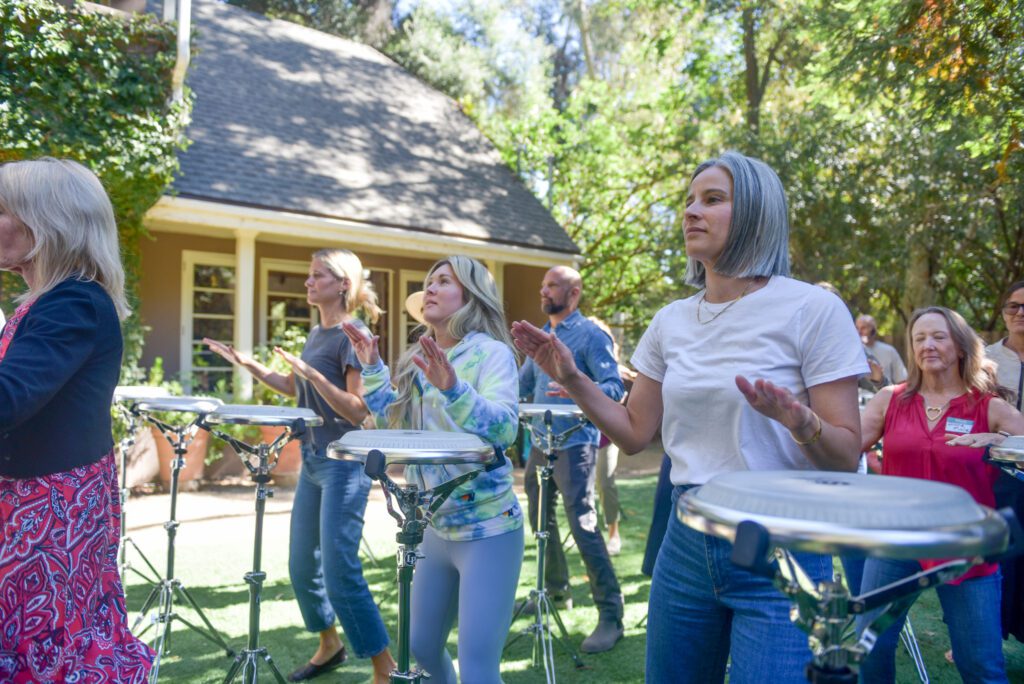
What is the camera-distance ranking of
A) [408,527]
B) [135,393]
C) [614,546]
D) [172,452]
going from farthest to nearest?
[172,452], [614,546], [135,393], [408,527]

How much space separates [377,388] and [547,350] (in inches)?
44.0

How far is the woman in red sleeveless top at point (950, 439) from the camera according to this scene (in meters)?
3.50

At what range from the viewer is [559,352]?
96.7 inches

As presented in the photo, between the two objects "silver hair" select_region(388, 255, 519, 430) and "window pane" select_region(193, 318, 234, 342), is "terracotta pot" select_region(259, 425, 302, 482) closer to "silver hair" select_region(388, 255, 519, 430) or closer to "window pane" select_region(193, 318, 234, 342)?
"window pane" select_region(193, 318, 234, 342)

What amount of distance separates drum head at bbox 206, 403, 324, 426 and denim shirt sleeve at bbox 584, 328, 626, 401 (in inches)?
84.3

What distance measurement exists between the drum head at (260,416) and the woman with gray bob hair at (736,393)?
1626 mm

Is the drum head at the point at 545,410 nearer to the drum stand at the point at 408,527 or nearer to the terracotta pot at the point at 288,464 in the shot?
the drum stand at the point at 408,527

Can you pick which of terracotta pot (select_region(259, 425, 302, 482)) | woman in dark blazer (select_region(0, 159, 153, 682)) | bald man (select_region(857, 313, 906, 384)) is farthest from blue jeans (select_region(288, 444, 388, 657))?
bald man (select_region(857, 313, 906, 384))

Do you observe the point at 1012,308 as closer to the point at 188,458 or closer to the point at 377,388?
the point at 377,388

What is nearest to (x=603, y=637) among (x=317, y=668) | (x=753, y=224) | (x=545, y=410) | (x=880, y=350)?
(x=545, y=410)

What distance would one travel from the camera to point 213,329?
39.2 ft

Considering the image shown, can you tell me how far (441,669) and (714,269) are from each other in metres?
1.81

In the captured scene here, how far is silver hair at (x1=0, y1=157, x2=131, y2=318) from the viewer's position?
2.32 m

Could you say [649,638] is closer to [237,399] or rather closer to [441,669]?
[441,669]
